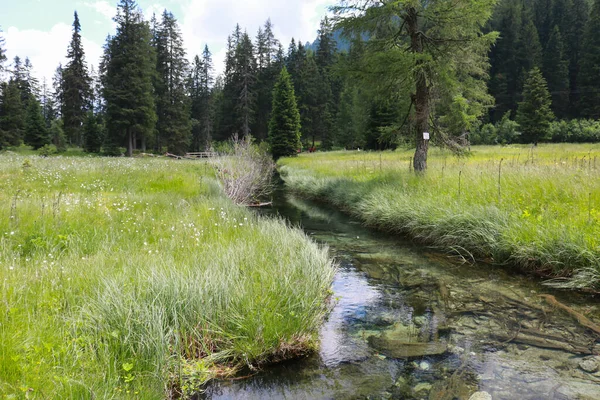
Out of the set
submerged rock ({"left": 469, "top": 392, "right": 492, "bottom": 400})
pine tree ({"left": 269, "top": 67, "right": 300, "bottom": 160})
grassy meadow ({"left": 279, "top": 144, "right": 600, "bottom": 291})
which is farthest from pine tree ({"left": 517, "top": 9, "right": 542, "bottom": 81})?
submerged rock ({"left": 469, "top": 392, "right": 492, "bottom": 400})

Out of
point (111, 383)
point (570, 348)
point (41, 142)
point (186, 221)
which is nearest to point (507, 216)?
point (570, 348)

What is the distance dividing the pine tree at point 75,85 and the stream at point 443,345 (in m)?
54.4

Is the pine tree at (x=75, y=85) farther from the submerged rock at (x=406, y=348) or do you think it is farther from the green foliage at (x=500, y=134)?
the submerged rock at (x=406, y=348)

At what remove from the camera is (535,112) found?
36438 millimetres

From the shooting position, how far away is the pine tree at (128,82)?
3872cm

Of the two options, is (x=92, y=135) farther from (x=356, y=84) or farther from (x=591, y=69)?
(x=591, y=69)

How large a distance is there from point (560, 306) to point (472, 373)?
2233 millimetres

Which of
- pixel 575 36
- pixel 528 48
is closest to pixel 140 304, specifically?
pixel 528 48

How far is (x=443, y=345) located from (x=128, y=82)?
42.7m

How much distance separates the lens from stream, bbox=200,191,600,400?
10.6 ft

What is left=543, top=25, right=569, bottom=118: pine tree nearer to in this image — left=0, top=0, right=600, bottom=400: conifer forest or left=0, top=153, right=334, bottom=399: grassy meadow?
left=0, top=0, right=600, bottom=400: conifer forest

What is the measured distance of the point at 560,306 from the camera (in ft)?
15.6

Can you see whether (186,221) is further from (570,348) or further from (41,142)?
(41,142)

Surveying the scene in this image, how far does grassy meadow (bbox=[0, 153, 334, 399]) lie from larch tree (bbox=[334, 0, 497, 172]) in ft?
26.4
